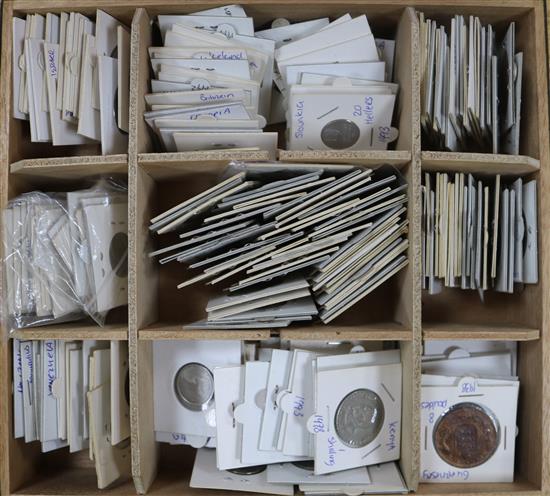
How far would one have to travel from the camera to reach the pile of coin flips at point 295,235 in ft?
4.75

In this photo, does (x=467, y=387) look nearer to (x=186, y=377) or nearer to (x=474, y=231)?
(x=474, y=231)

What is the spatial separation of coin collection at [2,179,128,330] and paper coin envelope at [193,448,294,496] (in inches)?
19.3

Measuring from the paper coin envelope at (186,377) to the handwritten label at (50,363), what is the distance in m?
0.27

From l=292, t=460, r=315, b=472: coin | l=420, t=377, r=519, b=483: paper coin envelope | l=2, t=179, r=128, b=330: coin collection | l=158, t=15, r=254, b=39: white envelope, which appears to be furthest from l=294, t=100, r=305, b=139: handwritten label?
l=292, t=460, r=315, b=472: coin

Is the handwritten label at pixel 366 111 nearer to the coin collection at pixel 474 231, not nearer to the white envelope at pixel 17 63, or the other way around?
the coin collection at pixel 474 231

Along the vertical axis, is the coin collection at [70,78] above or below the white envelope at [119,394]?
above

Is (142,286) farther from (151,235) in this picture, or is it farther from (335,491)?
(335,491)

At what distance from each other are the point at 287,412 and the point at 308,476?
0.17 metres

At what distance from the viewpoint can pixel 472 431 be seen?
62.2 inches

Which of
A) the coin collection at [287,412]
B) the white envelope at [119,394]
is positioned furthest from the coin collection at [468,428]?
the white envelope at [119,394]

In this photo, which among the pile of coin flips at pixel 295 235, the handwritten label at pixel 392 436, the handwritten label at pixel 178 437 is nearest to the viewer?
the pile of coin flips at pixel 295 235

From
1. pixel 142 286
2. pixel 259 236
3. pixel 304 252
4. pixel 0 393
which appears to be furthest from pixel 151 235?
pixel 0 393

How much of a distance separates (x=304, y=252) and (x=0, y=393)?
88 cm

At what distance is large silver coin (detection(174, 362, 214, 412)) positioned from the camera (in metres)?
1.65
